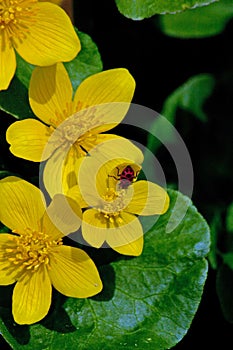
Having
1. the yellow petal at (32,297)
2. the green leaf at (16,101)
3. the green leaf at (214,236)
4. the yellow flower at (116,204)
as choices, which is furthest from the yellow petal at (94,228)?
the green leaf at (214,236)

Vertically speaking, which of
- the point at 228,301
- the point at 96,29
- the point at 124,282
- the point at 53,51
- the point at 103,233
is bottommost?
the point at 228,301

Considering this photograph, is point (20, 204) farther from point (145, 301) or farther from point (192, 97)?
point (192, 97)

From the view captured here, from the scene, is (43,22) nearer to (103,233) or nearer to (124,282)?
(103,233)

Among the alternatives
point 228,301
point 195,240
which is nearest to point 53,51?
point 195,240

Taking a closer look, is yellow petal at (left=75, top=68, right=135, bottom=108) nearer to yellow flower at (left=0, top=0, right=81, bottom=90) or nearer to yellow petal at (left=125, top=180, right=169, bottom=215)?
yellow flower at (left=0, top=0, right=81, bottom=90)

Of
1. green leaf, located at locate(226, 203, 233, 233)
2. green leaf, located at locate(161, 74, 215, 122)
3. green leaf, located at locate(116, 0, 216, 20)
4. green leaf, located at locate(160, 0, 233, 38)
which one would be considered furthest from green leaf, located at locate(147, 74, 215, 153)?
green leaf, located at locate(116, 0, 216, 20)

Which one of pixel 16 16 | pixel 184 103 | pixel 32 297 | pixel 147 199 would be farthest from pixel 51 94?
pixel 184 103
